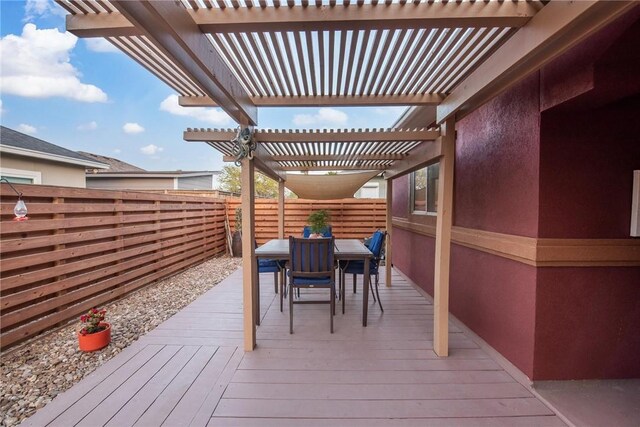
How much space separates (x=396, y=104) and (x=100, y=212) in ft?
12.2

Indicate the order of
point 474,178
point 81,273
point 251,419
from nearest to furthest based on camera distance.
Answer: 1. point 251,419
2. point 474,178
3. point 81,273

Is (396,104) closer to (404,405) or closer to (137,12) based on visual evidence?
(137,12)

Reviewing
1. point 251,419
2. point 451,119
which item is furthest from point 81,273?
point 451,119

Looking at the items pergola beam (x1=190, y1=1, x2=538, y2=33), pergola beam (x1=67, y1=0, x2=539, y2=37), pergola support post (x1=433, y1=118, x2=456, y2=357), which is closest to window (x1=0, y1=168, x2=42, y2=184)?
pergola beam (x1=67, y1=0, x2=539, y2=37)

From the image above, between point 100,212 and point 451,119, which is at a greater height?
point 451,119

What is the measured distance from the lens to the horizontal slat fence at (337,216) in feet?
22.9

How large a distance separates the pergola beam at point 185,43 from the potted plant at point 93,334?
7.11 ft

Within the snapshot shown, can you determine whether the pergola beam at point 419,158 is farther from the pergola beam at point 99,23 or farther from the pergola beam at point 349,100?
the pergola beam at point 99,23

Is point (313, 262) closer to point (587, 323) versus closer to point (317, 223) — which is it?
point (317, 223)

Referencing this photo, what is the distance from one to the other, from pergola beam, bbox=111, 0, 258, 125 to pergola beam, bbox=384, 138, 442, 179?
1707 mm

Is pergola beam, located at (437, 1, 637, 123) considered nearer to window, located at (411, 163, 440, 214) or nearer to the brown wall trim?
the brown wall trim

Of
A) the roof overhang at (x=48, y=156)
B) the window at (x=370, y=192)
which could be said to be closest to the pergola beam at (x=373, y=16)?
the roof overhang at (x=48, y=156)

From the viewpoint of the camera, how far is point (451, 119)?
7.64 ft

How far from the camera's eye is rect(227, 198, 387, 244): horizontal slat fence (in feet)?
22.9
